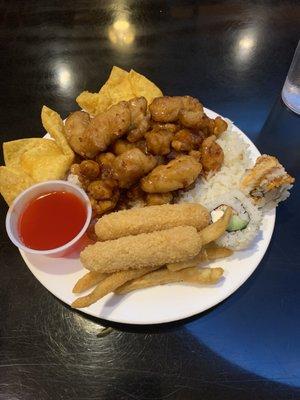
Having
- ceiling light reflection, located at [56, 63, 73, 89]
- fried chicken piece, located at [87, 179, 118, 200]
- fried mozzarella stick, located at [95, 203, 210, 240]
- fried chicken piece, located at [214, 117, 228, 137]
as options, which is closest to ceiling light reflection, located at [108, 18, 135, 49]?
ceiling light reflection, located at [56, 63, 73, 89]

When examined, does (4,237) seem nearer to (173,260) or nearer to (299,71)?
(173,260)

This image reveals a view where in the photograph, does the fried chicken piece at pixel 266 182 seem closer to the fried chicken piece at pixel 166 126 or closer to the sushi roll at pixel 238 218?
the sushi roll at pixel 238 218

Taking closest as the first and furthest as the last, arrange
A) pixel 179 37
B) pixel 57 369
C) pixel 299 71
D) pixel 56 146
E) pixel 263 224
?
pixel 57 369 < pixel 263 224 < pixel 56 146 < pixel 299 71 < pixel 179 37

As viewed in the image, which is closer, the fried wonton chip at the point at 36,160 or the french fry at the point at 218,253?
the french fry at the point at 218,253

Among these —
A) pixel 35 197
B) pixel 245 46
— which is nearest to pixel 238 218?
pixel 35 197

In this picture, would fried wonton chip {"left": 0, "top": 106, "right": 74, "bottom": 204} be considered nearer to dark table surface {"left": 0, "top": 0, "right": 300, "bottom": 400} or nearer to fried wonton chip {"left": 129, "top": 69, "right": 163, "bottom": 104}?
dark table surface {"left": 0, "top": 0, "right": 300, "bottom": 400}

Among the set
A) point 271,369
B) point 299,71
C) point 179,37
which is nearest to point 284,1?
point 179,37

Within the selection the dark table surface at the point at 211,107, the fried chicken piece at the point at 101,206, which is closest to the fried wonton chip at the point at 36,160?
the fried chicken piece at the point at 101,206

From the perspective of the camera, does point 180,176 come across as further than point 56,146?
No
